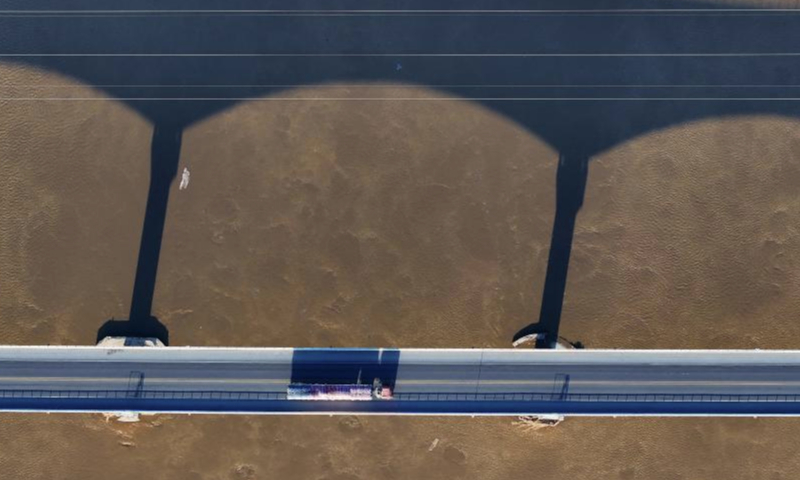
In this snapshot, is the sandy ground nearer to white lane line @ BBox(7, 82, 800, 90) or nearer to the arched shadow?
white lane line @ BBox(7, 82, 800, 90)

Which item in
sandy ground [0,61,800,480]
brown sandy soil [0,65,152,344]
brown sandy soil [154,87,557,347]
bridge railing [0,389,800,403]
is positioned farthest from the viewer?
brown sandy soil [154,87,557,347]

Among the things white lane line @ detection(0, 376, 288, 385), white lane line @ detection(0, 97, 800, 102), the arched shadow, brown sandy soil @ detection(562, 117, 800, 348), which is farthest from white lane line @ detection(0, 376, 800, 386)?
white lane line @ detection(0, 97, 800, 102)

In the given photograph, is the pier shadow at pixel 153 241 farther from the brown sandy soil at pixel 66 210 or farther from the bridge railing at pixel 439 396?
the bridge railing at pixel 439 396

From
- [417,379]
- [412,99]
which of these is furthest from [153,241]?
[412,99]

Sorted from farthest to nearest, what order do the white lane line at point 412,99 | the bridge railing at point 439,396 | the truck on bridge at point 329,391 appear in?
the white lane line at point 412,99, the bridge railing at point 439,396, the truck on bridge at point 329,391

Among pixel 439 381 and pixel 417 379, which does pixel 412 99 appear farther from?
pixel 439 381

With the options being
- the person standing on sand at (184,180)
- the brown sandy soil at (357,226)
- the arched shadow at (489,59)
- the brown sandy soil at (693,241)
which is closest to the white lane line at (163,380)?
the brown sandy soil at (357,226)
